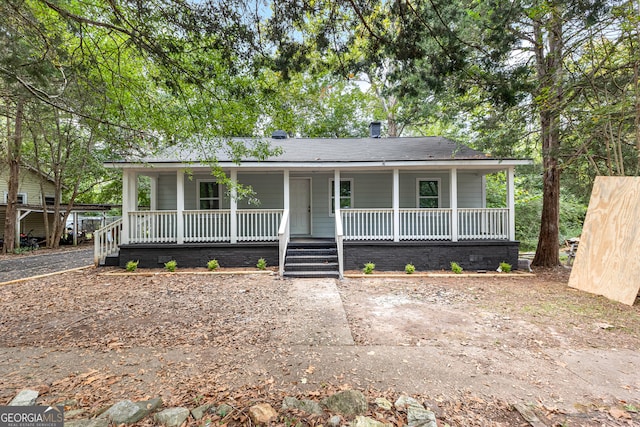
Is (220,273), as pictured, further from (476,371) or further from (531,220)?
(531,220)

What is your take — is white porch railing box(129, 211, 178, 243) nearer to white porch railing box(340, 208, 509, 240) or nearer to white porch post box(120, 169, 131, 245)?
white porch post box(120, 169, 131, 245)

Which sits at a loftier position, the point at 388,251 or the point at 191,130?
the point at 191,130

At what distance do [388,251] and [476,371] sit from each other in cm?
540

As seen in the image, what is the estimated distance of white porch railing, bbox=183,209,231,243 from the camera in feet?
27.9

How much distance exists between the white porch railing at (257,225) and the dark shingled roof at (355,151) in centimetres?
155

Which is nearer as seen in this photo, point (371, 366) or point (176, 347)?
point (371, 366)

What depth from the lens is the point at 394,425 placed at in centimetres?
216

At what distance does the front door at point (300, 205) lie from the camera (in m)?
10.1

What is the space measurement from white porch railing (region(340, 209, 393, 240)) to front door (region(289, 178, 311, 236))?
6.06ft

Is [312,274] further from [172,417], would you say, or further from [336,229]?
[172,417]

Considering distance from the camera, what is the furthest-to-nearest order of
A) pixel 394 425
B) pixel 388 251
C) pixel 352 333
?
1. pixel 388 251
2. pixel 352 333
3. pixel 394 425

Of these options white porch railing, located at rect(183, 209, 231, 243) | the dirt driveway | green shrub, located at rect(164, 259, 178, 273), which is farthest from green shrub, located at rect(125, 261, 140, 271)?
the dirt driveway

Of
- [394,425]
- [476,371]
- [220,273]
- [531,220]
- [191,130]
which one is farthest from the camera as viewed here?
[531,220]

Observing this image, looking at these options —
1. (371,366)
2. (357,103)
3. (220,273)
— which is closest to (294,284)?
(220,273)
